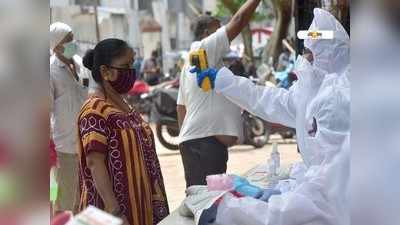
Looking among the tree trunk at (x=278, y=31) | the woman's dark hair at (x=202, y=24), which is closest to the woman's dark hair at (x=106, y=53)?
the woman's dark hair at (x=202, y=24)

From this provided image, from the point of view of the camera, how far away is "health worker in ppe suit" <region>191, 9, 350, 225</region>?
7.26 ft

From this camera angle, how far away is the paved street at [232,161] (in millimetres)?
6795

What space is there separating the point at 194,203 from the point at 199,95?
129cm

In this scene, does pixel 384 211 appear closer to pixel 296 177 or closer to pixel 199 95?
pixel 296 177

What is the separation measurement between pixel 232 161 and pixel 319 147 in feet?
20.0

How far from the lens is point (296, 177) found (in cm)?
256

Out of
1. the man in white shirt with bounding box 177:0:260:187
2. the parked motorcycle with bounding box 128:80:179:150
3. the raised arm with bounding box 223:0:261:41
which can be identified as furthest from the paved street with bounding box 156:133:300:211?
the raised arm with bounding box 223:0:261:41

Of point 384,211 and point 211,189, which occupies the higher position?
point 384,211

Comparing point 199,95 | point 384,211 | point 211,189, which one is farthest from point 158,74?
point 384,211

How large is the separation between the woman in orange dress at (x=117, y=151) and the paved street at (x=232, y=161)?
3175mm

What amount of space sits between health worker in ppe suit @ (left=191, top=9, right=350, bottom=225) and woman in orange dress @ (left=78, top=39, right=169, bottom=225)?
0.43 metres

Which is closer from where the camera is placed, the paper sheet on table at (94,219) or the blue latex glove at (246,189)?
the paper sheet on table at (94,219)

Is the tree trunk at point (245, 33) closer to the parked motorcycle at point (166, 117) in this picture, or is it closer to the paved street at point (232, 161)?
the paved street at point (232, 161)

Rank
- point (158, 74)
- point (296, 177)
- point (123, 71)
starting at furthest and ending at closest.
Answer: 1. point (158, 74)
2. point (123, 71)
3. point (296, 177)
